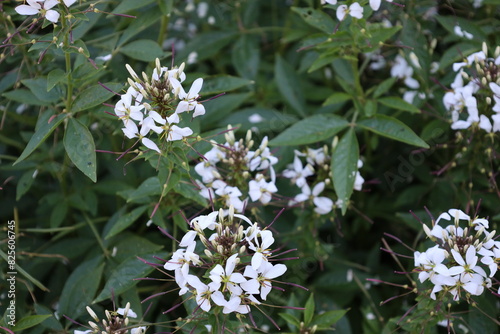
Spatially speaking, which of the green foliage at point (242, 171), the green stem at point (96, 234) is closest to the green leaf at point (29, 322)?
the green foliage at point (242, 171)

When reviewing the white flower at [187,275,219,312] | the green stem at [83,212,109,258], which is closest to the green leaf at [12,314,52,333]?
the green stem at [83,212,109,258]

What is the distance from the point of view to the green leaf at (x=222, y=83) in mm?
2674

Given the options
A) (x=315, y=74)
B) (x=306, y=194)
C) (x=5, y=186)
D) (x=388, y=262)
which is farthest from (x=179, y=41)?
(x=388, y=262)

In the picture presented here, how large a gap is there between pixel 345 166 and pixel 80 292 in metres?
1.25

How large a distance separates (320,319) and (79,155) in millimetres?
1158

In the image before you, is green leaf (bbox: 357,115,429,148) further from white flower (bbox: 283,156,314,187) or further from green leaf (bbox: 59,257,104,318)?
green leaf (bbox: 59,257,104,318)

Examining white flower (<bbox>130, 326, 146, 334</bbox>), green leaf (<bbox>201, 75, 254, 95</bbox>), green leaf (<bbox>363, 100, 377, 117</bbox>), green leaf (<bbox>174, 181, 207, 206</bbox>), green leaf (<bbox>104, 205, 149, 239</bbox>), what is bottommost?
white flower (<bbox>130, 326, 146, 334</bbox>)

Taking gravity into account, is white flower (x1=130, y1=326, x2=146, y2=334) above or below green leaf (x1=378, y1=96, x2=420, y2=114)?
below

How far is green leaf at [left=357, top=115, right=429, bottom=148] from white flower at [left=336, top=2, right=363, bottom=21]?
476 millimetres

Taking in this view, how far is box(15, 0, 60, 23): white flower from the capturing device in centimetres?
200

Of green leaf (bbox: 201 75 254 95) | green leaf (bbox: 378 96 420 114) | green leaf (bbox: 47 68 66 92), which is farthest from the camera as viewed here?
green leaf (bbox: 201 75 254 95)

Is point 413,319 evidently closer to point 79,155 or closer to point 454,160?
point 454,160

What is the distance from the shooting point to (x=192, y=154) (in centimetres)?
248

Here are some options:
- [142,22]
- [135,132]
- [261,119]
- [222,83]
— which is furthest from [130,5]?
[261,119]
